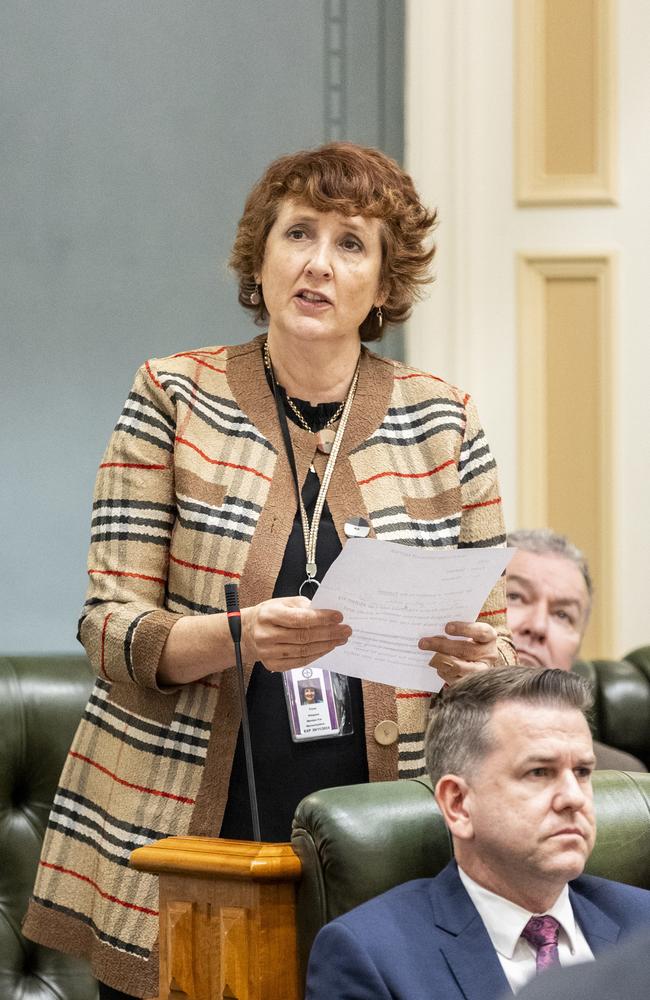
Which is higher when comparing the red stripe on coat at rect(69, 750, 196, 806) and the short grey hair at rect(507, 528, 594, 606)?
the short grey hair at rect(507, 528, 594, 606)

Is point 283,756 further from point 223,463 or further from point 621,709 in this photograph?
point 621,709

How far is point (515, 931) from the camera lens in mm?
1804

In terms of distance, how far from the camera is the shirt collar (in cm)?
180

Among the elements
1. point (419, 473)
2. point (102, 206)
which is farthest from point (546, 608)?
point (102, 206)

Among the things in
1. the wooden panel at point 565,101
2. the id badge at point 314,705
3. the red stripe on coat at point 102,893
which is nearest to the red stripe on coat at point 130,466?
the id badge at point 314,705

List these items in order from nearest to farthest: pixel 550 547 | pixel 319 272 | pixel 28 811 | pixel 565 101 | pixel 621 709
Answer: pixel 319 272
pixel 28 811
pixel 550 547
pixel 621 709
pixel 565 101

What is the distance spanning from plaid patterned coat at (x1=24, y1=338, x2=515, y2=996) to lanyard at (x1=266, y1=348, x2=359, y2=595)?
0.04 feet

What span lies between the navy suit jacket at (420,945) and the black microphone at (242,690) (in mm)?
210

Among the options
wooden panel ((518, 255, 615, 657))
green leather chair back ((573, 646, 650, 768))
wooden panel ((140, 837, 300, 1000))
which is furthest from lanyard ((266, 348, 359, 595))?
wooden panel ((518, 255, 615, 657))

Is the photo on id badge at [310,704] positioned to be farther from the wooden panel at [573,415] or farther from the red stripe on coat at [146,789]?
the wooden panel at [573,415]

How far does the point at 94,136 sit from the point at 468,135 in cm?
108

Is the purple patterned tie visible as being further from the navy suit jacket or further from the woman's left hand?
the woman's left hand

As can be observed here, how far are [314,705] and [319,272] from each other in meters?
0.62

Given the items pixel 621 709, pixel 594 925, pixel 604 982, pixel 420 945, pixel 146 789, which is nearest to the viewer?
pixel 604 982
